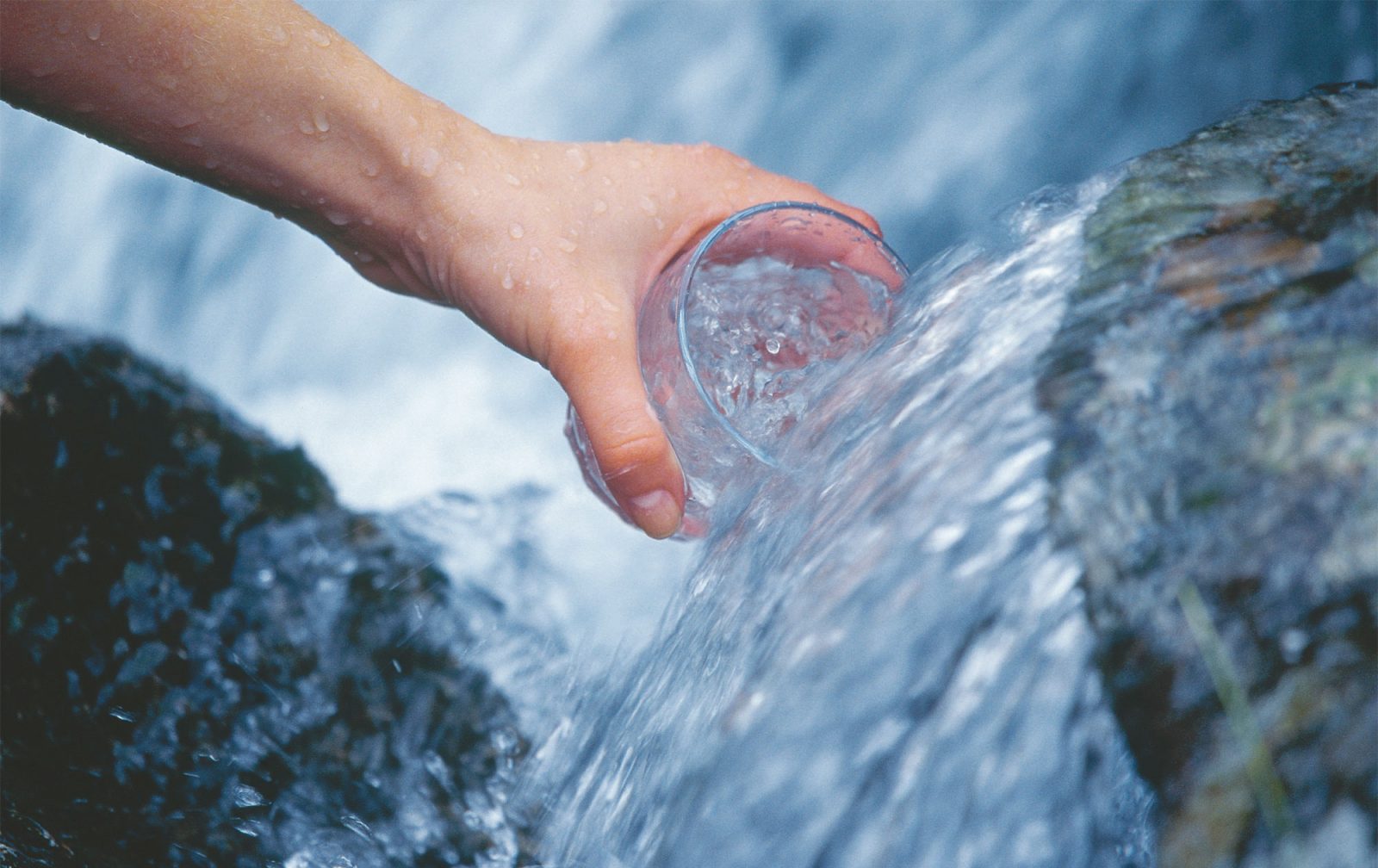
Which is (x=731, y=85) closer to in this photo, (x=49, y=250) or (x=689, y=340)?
(x=689, y=340)

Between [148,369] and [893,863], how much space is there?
A: 7.29 feet

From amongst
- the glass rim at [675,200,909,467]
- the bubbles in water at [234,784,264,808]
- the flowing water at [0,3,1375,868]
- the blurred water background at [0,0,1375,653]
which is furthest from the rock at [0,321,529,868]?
the glass rim at [675,200,909,467]

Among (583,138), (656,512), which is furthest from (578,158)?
(583,138)

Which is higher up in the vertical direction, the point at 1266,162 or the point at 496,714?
the point at 1266,162

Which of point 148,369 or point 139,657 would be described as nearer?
point 139,657

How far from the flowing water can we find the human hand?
0.22m

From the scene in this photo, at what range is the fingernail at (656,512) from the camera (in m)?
1.62

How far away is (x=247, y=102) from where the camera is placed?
67.0 inches

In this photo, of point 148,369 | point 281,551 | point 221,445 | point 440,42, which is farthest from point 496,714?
point 440,42

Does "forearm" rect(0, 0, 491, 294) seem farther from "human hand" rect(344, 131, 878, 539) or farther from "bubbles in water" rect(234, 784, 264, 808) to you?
"bubbles in water" rect(234, 784, 264, 808)

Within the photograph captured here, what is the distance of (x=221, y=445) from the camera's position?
243 centimetres

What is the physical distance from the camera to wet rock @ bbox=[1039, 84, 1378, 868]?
0.88m

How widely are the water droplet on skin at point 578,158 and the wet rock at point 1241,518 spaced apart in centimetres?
99

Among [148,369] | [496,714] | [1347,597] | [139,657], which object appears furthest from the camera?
[148,369]
